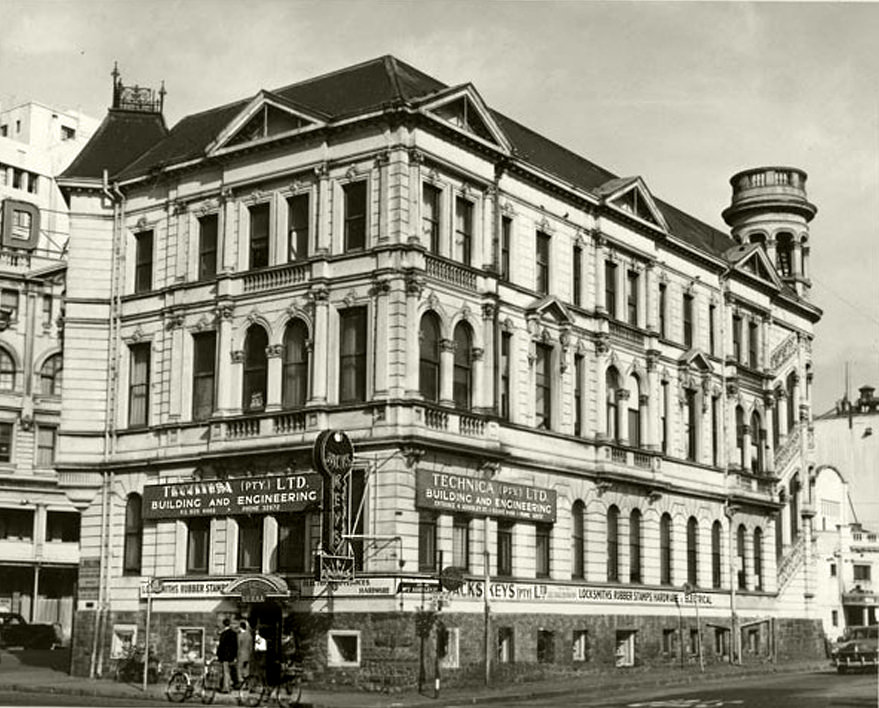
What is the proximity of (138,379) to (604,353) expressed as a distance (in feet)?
50.8

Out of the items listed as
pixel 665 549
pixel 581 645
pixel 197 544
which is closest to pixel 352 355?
pixel 197 544

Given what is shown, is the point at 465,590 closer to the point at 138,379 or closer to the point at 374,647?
the point at 374,647

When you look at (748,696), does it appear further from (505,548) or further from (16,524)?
(16,524)

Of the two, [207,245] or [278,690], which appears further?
[207,245]

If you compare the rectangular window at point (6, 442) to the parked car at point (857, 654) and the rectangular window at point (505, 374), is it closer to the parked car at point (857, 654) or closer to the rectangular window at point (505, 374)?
the rectangular window at point (505, 374)

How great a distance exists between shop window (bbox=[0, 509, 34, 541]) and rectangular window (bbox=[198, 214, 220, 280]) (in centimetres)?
3288

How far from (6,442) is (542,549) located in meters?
35.9

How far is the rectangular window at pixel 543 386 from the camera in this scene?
43.7m

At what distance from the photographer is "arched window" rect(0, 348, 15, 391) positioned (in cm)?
6962

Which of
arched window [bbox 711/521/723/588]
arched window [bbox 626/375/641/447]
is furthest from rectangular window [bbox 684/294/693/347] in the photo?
arched window [bbox 711/521/723/588]

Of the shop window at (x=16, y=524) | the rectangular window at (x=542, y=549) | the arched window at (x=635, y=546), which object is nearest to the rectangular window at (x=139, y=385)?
the rectangular window at (x=542, y=549)

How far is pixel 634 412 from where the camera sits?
49.3 meters

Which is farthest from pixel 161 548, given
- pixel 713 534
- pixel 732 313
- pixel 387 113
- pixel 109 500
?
pixel 732 313

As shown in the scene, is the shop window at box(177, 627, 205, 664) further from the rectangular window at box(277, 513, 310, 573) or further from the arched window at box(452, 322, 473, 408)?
the arched window at box(452, 322, 473, 408)
